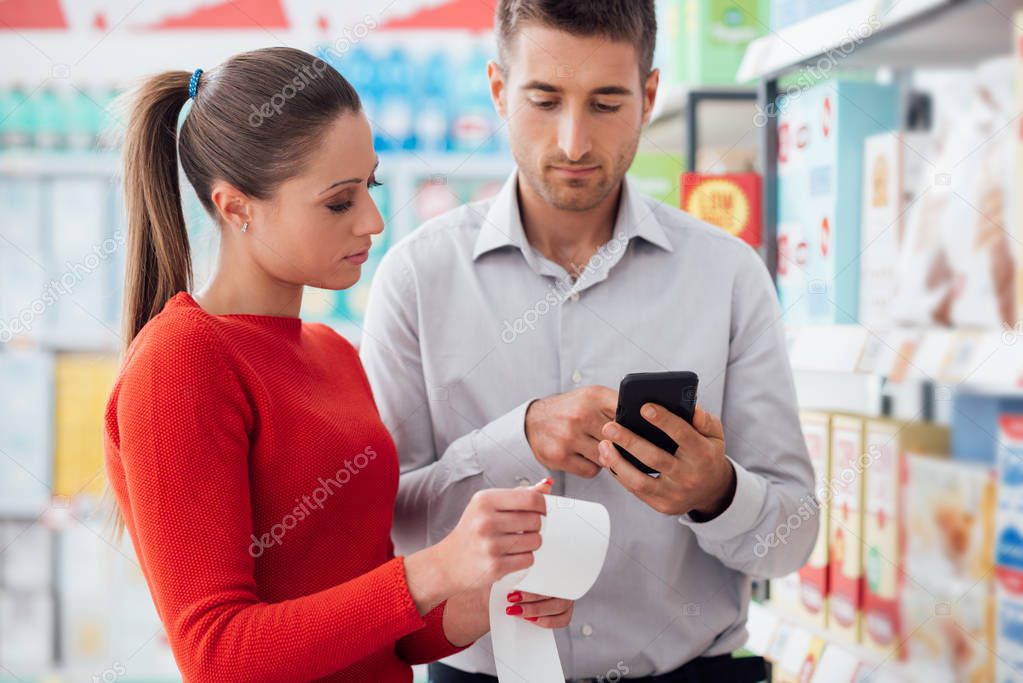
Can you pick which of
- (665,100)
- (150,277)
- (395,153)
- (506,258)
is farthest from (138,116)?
(395,153)

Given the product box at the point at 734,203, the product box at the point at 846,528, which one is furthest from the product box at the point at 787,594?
the product box at the point at 734,203

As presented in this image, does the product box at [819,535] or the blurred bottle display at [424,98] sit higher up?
the blurred bottle display at [424,98]

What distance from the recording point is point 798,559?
1.57 meters

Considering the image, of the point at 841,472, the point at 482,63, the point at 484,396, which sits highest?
the point at 482,63

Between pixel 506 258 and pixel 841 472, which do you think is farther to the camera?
pixel 841 472

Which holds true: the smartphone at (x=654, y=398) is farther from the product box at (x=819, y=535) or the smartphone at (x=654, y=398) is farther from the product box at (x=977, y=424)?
the product box at (x=819, y=535)

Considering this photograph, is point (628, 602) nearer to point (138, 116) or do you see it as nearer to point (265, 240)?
point (265, 240)

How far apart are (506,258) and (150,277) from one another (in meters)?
0.62

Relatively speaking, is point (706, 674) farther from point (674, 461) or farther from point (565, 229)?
point (565, 229)

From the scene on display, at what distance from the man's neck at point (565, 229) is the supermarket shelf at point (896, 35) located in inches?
18.8

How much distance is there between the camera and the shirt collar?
5.52 feet

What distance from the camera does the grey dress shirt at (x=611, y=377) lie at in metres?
1.55

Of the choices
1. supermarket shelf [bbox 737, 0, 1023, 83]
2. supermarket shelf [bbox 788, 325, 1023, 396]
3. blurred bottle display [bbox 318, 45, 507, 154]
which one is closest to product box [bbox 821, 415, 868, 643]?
supermarket shelf [bbox 788, 325, 1023, 396]

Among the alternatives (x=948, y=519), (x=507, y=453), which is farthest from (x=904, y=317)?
(x=507, y=453)
